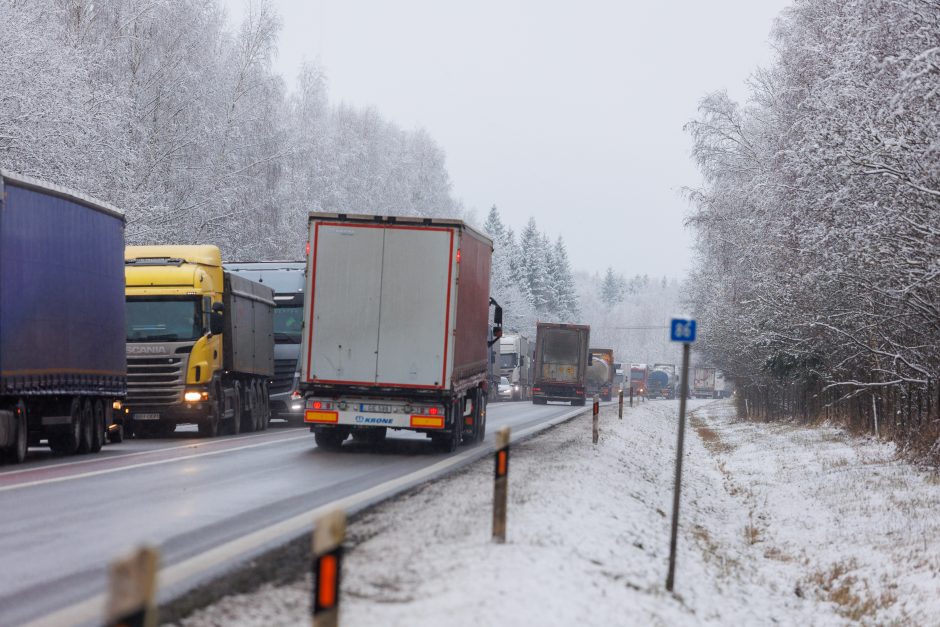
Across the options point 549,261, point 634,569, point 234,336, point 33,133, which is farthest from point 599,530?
point 549,261

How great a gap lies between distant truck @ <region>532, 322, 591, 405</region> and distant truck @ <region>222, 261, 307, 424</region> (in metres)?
27.8

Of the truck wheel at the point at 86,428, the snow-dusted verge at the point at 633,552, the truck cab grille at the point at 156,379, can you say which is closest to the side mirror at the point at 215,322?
the truck cab grille at the point at 156,379

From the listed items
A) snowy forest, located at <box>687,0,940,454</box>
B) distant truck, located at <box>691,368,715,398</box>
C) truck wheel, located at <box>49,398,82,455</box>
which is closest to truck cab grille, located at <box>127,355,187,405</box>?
truck wheel, located at <box>49,398,82,455</box>

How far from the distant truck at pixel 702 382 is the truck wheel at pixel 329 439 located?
10787 centimetres

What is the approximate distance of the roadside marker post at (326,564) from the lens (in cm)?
437

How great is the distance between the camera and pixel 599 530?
421 inches

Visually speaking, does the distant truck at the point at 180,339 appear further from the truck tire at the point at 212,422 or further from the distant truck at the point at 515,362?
the distant truck at the point at 515,362

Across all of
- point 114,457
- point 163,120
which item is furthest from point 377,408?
point 163,120

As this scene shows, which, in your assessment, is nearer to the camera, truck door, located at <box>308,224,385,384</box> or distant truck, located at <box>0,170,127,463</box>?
distant truck, located at <box>0,170,127,463</box>

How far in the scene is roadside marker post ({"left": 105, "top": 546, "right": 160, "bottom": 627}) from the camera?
3105 millimetres

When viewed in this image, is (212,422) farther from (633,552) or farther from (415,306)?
(633,552)

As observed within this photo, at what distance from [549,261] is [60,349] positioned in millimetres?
111917

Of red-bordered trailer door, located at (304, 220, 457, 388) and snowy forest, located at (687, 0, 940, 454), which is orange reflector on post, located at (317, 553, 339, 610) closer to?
snowy forest, located at (687, 0, 940, 454)

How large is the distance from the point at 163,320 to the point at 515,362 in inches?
1936
